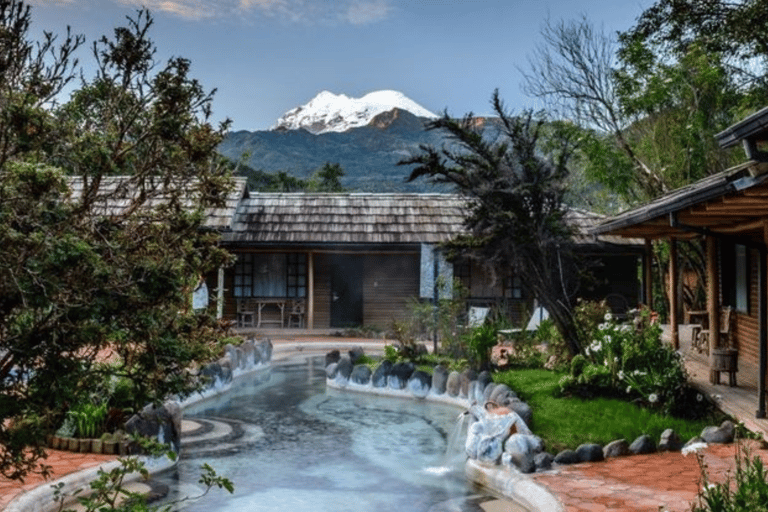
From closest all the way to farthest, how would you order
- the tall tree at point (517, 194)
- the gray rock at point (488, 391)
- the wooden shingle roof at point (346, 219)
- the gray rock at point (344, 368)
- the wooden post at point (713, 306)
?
the wooden post at point (713, 306), the gray rock at point (488, 391), the tall tree at point (517, 194), the gray rock at point (344, 368), the wooden shingle roof at point (346, 219)

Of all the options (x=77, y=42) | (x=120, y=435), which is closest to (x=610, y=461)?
(x=120, y=435)

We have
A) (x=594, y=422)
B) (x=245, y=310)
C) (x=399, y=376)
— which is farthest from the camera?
(x=245, y=310)

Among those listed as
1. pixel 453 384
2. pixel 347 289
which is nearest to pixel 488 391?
pixel 453 384

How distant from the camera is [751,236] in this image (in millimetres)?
12391

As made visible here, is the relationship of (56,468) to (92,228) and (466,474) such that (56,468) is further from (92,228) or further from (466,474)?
(92,228)

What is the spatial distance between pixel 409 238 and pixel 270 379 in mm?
7530

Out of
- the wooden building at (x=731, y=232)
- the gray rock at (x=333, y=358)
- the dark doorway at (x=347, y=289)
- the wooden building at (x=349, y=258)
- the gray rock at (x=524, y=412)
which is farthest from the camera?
the dark doorway at (x=347, y=289)

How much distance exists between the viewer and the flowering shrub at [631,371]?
974 cm

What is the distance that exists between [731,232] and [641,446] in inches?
196

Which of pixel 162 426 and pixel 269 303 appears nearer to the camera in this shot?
pixel 162 426

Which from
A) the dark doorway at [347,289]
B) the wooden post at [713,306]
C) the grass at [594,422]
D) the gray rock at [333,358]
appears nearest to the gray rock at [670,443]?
the grass at [594,422]

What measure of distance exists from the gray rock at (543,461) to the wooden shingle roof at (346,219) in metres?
12.8

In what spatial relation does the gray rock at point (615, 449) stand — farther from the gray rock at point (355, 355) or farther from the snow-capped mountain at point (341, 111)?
the snow-capped mountain at point (341, 111)

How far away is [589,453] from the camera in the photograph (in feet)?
27.0
